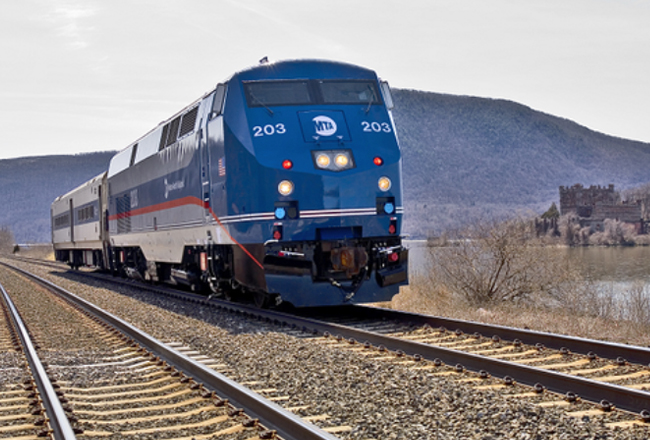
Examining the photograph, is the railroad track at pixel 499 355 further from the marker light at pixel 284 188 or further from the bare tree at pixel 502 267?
the bare tree at pixel 502 267

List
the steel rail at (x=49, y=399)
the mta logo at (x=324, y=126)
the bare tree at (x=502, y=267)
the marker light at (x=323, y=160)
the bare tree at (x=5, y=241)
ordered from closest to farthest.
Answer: the steel rail at (x=49, y=399) → the marker light at (x=323, y=160) → the mta logo at (x=324, y=126) → the bare tree at (x=502, y=267) → the bare tree at (x=5, y=241)

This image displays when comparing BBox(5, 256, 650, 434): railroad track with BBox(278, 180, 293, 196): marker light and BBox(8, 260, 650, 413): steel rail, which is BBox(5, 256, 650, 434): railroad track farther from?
BBox(278, 180, 293, 196): marker light

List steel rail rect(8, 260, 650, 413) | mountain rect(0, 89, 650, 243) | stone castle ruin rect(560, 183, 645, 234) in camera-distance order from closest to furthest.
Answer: steel rail rect(8, 260, 650, 413)
stone castle ruin rect(560, 183, 645, 234)
mountain rect(0, 89, 650, 243)

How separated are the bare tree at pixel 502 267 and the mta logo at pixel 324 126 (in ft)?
27.9

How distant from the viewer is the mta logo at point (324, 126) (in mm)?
11835

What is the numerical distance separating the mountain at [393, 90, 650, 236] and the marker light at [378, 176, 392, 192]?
387ft

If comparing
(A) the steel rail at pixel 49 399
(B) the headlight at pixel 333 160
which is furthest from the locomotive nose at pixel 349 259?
(A) the steel rail at pixel 49 399

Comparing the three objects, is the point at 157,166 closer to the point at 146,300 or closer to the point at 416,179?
the point at 146,300

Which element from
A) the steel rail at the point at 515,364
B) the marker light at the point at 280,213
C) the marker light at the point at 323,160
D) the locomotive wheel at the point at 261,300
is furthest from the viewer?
the locomotive wheel at the point at 261,300

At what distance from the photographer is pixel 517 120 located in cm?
18125

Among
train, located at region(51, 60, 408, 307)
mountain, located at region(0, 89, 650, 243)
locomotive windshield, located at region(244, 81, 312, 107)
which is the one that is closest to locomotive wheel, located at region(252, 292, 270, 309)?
train, located at region(51, 60, 408, 307)

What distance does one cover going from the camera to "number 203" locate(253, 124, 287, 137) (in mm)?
11633

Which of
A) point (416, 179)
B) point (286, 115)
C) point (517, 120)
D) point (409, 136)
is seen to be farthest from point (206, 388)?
point (517, 120)

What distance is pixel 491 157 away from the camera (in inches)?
6531
